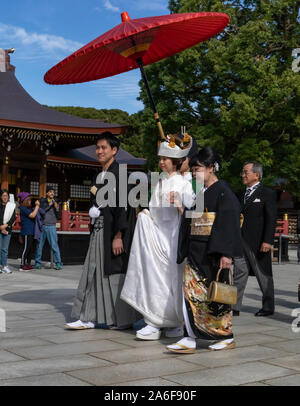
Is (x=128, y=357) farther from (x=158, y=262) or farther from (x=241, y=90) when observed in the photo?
(x=241, y=90)

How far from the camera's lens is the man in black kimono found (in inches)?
197

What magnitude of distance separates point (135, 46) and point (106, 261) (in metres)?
2.23

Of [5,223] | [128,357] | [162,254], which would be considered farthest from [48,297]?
[128,357]

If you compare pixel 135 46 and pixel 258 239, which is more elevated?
pixel 135 46

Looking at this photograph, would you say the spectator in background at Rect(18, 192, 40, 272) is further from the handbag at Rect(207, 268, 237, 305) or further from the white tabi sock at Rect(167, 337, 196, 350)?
the handbag at Rect(207, 268, 237, 305)

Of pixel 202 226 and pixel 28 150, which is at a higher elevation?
pixel 28 150

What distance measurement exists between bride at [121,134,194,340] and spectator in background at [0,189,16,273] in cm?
598

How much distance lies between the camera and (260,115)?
18984 millimetres

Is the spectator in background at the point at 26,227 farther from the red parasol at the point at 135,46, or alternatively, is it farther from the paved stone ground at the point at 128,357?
the red parasol at the point at 135,46

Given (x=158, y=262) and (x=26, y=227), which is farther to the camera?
(x=26, y=227)

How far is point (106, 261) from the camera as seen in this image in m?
5.01

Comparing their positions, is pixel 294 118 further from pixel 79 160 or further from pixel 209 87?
pixel 79 160

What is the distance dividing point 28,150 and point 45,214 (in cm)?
886
